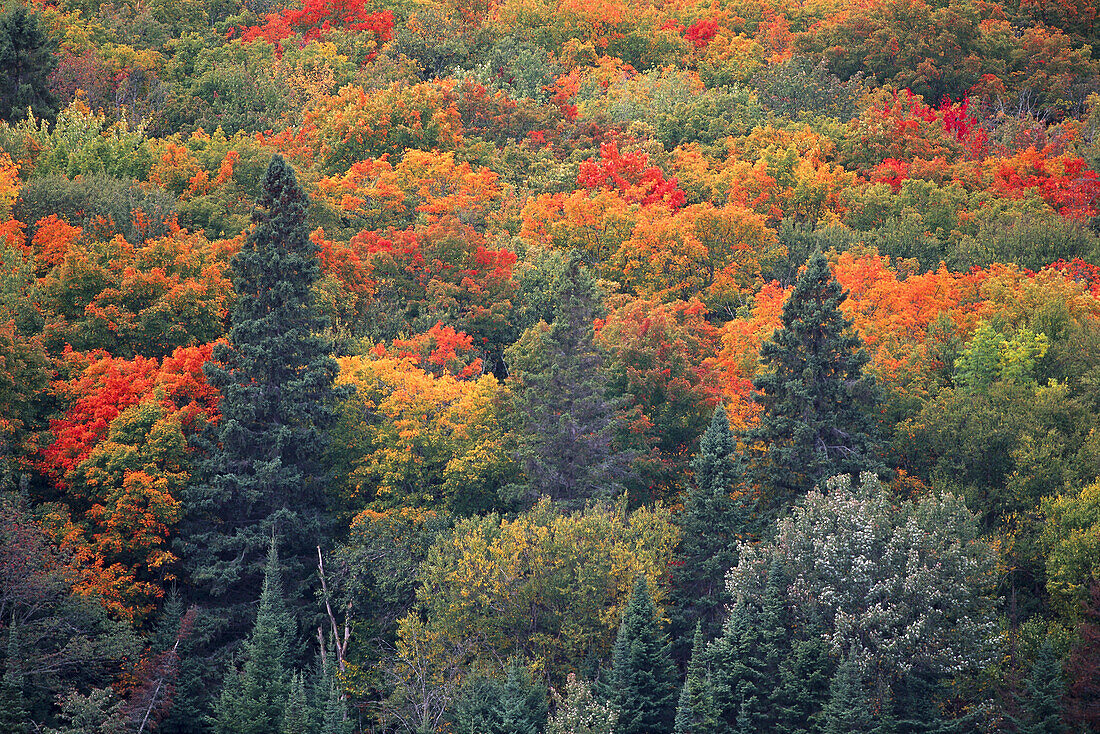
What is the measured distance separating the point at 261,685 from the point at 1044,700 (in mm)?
24921

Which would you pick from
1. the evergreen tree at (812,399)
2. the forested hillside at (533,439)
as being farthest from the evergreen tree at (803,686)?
the evergreen tree at (812,399)

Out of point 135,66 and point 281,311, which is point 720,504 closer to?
point 281,311

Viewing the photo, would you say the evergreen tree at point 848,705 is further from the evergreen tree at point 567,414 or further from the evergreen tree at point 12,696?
the evergreen tree at point 12,696

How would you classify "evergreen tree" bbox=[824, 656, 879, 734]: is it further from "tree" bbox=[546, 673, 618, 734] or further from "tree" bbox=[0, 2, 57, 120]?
"tree" bbox=[0, 2, 57, 120]

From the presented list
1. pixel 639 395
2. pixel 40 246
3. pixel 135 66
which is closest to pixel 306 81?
pixel 135 66

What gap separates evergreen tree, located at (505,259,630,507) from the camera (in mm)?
50875

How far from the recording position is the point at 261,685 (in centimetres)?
4484

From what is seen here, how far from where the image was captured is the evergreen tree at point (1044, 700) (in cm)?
4062

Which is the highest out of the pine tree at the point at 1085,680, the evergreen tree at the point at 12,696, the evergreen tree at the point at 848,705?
the pine tree at the point at 1085,680

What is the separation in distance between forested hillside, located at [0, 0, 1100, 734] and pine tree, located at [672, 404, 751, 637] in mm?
147

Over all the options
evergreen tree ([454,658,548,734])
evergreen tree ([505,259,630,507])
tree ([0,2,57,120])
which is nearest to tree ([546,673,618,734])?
evergreen tree ([454,658,548,734])

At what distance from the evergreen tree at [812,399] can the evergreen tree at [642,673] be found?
8.23 metres

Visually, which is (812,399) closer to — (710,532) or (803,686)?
(710,532)

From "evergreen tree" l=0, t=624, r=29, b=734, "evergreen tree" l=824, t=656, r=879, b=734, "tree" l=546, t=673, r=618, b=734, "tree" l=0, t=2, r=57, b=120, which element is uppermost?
"tree" l=0, t=2, r=57, b=120
